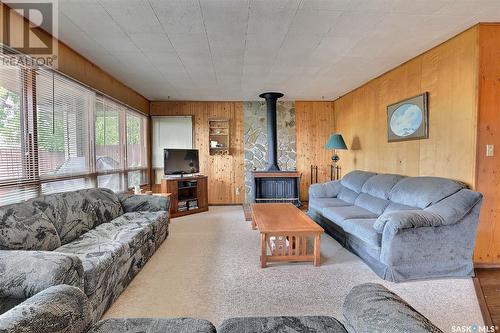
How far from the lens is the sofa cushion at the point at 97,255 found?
5.58 ft

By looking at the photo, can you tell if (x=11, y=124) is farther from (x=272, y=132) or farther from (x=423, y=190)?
(x=272, y=132)

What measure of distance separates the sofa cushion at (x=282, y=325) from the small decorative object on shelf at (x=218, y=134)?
509 centimetres

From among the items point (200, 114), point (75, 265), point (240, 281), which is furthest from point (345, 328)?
point (200, 114)

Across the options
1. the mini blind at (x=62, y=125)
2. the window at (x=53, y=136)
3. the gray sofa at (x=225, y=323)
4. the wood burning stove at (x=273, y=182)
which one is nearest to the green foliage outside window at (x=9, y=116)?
the window at (x=53, y=136)

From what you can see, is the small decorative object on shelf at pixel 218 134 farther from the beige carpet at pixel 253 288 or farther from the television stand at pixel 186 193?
the beige carpet at pixel 253 288

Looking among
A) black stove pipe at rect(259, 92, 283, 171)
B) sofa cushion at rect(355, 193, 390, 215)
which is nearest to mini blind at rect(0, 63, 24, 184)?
sofa cushion at rect(355, 193, 390, 215)

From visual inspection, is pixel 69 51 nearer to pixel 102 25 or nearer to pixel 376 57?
pixel 102 25

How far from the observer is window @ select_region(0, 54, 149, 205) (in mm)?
2221

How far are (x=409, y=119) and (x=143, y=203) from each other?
3830mm

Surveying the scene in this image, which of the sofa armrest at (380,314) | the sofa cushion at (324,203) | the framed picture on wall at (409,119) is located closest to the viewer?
the sofa armrest at (380,314)

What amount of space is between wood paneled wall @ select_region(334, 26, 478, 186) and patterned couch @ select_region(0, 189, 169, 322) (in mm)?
3434

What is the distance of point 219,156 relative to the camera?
6.16 meters

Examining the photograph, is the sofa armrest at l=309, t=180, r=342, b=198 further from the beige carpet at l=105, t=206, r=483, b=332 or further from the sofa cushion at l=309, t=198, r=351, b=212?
the beige carpet at l=105, t=206, r=483, b=332

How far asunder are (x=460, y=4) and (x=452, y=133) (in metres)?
A: 1.30
